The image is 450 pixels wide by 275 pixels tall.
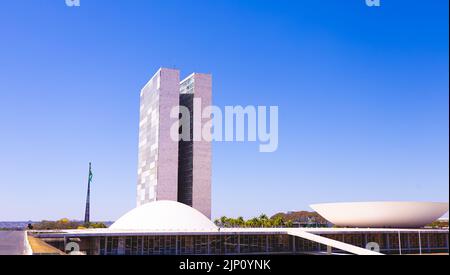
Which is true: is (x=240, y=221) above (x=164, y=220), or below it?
below

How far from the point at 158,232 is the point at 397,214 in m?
39.7

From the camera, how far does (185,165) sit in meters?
121

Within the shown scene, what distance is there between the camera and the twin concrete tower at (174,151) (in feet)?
372

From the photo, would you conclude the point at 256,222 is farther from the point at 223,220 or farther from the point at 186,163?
the point at 186,163

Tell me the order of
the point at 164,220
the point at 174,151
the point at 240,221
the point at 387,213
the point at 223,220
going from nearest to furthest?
the point at 164,220
the point at 387,213
the point at 174,151
the point at 240,221
the point at 223,220

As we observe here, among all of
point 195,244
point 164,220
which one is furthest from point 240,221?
point 195,244

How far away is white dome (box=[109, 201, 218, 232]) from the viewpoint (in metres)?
65.7

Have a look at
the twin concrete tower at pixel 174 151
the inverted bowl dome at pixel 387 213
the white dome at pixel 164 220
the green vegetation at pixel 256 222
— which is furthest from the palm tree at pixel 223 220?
the white dome at pixel 164 220

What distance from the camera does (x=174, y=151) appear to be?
115 meters

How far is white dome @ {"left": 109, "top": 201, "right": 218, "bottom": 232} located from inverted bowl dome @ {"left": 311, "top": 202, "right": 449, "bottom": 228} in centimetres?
2378

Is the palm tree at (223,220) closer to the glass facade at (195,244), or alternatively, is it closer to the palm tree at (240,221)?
the palm tree at (240,221)

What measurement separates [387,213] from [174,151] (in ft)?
193

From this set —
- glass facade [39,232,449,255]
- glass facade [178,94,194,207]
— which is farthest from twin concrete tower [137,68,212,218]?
glass facade [39,232,449,255]

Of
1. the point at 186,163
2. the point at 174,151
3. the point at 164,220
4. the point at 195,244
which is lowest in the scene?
the point at 195,244
